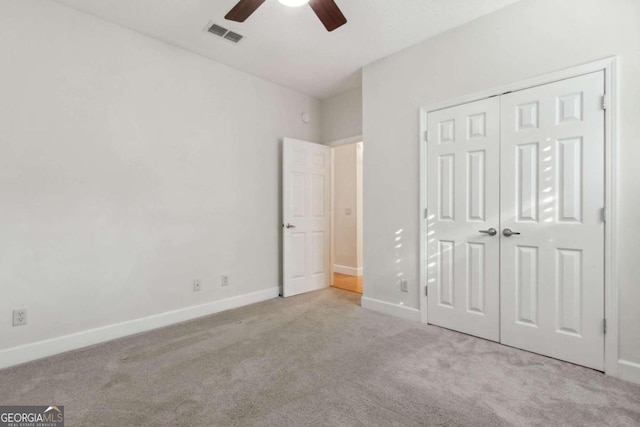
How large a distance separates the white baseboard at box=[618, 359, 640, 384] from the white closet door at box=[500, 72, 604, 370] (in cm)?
11

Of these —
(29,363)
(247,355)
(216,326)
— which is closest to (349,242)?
(216,326)

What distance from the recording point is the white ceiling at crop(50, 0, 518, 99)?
2514 millimetres

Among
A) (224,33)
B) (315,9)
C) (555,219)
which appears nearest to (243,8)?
(315,9)

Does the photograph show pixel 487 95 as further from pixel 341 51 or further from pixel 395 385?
pixel 395 385

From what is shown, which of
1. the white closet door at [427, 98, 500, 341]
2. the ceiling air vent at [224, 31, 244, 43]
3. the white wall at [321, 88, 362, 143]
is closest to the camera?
the white closet door at [427, 98, 500, 341]

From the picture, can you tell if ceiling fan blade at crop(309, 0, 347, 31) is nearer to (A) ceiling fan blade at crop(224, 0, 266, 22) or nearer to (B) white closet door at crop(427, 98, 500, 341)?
(A) ceiling fan blade at crop(224, 0, 266, 22)

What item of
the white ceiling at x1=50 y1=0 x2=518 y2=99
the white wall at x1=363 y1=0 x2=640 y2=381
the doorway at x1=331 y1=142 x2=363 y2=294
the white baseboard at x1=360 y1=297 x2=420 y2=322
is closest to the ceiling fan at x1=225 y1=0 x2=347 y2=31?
the white ceiling at x1=50 y1=0 x2=518 y2=99

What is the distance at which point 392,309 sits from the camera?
3.30 meters

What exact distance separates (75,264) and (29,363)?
76 cm

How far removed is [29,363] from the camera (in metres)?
2.29

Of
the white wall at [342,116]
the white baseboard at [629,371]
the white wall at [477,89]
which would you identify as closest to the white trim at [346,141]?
the white wall at [342,116]

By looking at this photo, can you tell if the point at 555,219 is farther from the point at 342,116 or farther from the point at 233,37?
the point at 233,37

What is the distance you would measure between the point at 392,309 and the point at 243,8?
303 centimetres

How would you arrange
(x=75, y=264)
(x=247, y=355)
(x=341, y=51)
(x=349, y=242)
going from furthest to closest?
(x=349, y=242), (x=341, y=51), (x=75, y=264), (x=247, y=355)
